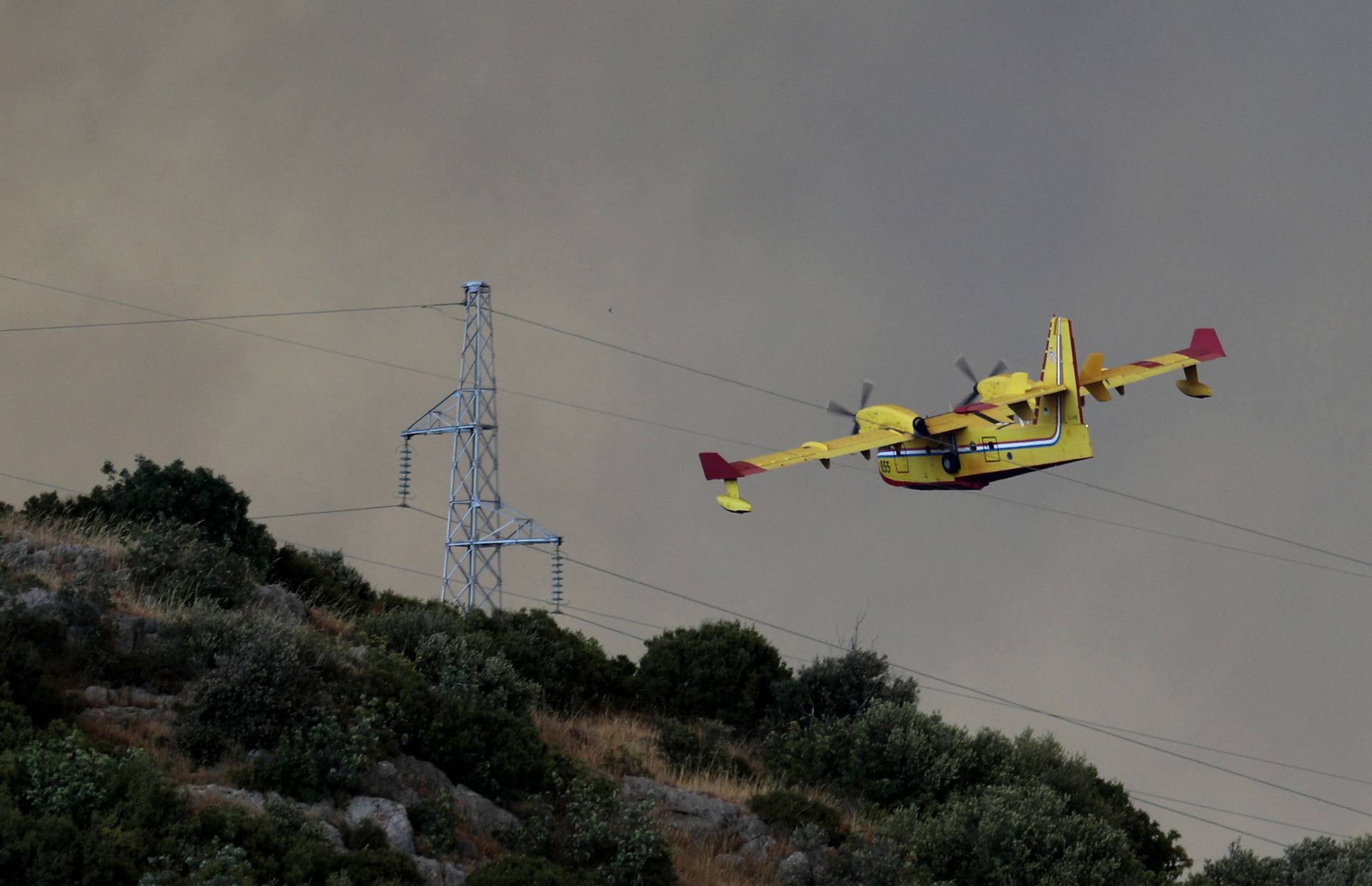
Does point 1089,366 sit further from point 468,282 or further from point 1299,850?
point 468,282

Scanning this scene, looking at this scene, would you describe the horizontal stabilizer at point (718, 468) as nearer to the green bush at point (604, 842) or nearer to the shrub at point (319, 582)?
the shrub at point (319, 582)

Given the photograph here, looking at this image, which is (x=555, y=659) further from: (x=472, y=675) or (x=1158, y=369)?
(x=1158, y=369)

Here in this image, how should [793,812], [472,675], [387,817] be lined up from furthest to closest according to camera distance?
[472,675] → [793,812] → [387,817]

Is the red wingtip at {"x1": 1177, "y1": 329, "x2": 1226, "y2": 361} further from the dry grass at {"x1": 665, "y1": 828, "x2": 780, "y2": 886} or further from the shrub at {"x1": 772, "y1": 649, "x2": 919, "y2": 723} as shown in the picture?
the dry grass at {"x1": 665, "y1": 828, "x2": 780, "y2": 886}

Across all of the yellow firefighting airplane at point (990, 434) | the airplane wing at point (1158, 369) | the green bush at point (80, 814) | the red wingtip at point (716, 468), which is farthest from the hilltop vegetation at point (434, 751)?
the airplane wing at point (1158, 369)

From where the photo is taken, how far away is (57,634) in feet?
87.0

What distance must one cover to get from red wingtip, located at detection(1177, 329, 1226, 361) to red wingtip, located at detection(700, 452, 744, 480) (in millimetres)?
17470

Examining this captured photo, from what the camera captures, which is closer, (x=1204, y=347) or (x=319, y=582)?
(x=319, y=582)

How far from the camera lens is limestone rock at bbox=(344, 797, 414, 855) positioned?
24203 mm

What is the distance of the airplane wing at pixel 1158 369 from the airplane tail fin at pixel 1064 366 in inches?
39.1

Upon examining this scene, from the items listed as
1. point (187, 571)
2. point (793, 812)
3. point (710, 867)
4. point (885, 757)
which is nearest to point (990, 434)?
point (885, 757)

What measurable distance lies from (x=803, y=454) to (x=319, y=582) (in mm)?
13215

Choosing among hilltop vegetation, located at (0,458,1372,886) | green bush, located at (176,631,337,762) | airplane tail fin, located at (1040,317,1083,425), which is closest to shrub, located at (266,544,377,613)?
hilltop vegetation, located at (0,458,1372,886)

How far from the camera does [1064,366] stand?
43.9 metres
